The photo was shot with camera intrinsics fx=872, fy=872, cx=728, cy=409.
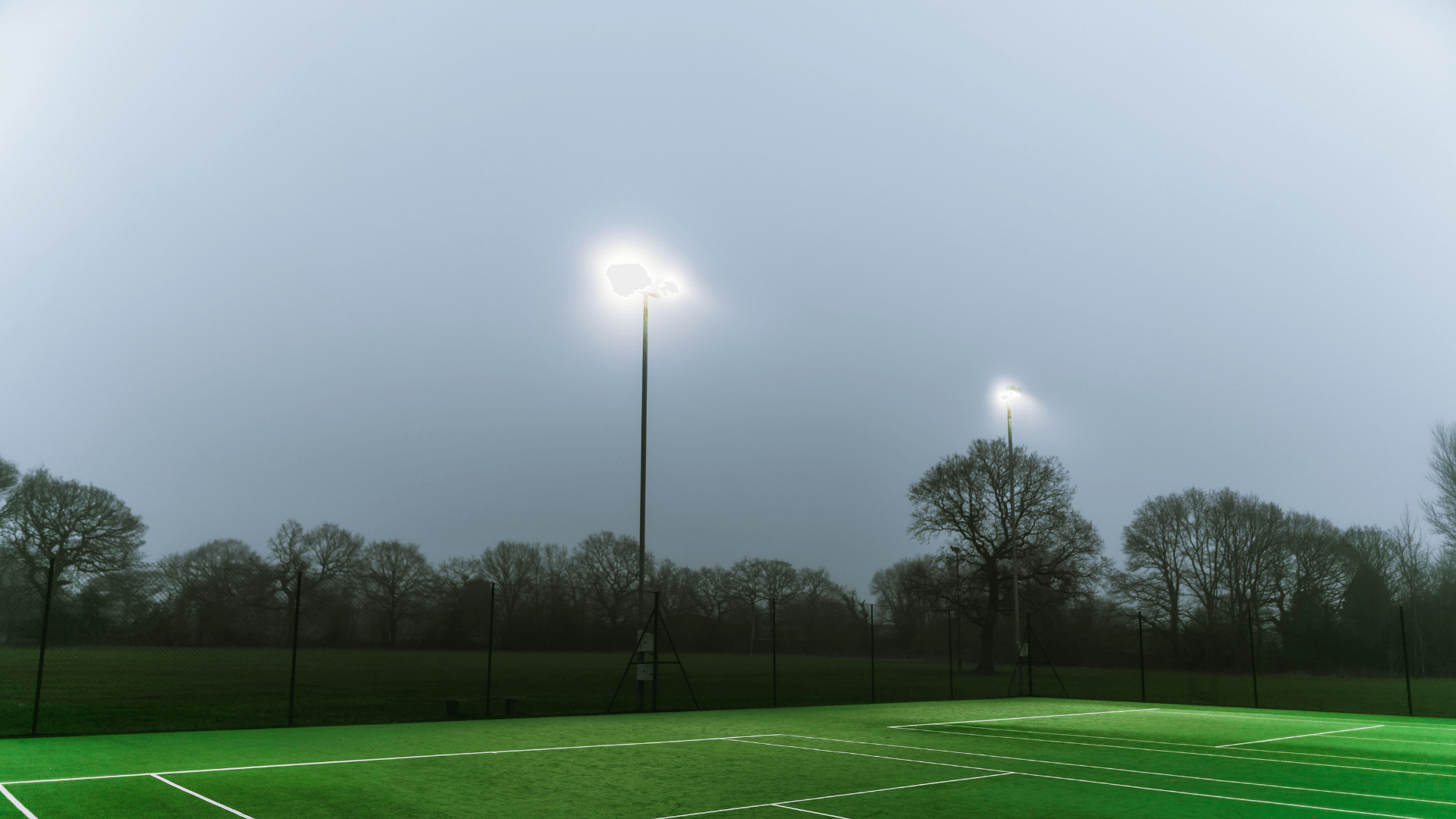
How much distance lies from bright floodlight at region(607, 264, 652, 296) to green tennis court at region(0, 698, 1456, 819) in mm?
8383

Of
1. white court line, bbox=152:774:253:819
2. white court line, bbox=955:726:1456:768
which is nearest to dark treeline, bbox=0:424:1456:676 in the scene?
white court line, bbox=955:726:1456:768

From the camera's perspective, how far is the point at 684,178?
46781 mm

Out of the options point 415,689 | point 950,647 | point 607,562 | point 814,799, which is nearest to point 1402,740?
point 950,647

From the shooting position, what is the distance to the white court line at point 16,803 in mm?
6821

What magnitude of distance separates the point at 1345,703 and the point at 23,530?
55.2m

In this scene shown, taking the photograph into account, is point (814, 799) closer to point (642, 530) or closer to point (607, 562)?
point (642, 530)

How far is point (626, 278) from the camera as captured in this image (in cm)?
1784

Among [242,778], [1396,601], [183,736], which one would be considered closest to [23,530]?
[183,736]

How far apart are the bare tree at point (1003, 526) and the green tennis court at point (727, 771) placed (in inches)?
995

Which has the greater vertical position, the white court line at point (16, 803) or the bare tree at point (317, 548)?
the bare tree at point (317, 548)

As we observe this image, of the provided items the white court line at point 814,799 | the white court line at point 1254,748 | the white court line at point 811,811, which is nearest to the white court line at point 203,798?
the white court line at point 814,799

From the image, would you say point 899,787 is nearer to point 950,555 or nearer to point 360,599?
point 360,599

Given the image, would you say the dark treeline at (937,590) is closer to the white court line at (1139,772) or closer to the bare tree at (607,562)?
the bare tree at (607,562)

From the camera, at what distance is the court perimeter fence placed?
18562 mm
